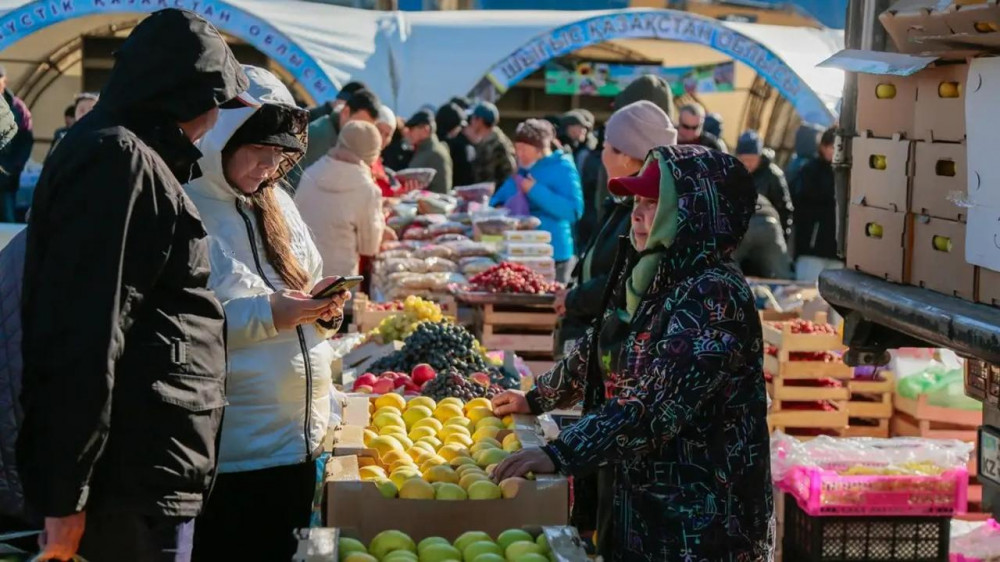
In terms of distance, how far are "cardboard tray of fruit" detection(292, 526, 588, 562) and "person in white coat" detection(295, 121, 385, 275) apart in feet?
16.8

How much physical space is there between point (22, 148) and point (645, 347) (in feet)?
31.2

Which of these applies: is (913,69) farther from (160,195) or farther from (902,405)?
(902,405)

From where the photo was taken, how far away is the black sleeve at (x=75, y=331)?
2.59 metres

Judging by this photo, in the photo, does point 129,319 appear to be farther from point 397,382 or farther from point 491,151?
point 491,151

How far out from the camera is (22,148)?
38.2ft

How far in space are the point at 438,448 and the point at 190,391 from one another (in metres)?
1.19

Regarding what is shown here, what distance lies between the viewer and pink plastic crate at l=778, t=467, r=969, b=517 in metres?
5.58

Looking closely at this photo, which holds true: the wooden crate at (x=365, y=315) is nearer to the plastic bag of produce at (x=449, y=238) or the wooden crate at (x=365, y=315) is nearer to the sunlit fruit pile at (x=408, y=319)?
the sunlit fruit pile at (x=408, y=319)

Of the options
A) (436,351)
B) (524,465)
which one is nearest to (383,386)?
(436,351)

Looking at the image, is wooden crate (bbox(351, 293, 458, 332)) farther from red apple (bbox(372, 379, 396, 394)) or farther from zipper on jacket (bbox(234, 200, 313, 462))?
zipper on jacket (bbox(234, 200, 313, 462))

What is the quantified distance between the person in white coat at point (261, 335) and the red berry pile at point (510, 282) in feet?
14.1

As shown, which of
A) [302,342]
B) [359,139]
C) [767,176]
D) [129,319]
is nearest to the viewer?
[129,319]

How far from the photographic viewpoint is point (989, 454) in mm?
3918

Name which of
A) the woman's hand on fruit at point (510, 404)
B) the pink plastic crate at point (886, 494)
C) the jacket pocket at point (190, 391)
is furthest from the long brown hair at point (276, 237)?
the pink plastic crate at point (886, 494)
